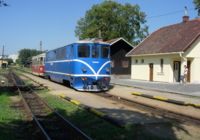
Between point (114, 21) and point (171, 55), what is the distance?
126ft

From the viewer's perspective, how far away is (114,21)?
237 ft

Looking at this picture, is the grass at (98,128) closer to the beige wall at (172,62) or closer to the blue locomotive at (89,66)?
the blue locomotive at (89,66)

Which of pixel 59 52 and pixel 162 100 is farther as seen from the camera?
pixel 59 52

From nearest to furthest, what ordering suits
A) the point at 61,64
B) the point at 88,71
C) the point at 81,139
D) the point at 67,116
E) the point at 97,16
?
the point at 81,139 < the point at 67,116 < the point at 88,71 < the point at 61,64 < the point at 97,16

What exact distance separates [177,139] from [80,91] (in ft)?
47.6

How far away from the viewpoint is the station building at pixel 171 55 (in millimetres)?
34344

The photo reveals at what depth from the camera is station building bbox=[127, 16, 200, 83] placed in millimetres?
34344

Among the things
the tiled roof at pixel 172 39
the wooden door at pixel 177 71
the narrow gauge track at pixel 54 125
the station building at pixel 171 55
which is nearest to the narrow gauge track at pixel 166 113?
the narrow gauge track at pixel 54 125

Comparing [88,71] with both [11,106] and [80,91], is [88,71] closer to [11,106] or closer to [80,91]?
[80,91]

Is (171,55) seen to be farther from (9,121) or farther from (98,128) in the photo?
(98,128)

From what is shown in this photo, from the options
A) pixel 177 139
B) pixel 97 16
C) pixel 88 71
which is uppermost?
pixel 97 16

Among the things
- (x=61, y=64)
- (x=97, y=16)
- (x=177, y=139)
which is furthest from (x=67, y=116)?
A: (x=97, y=16)

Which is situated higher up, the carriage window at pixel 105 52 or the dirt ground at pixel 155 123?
the carriage window at pixel 105 52

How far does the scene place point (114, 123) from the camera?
11.9 m
